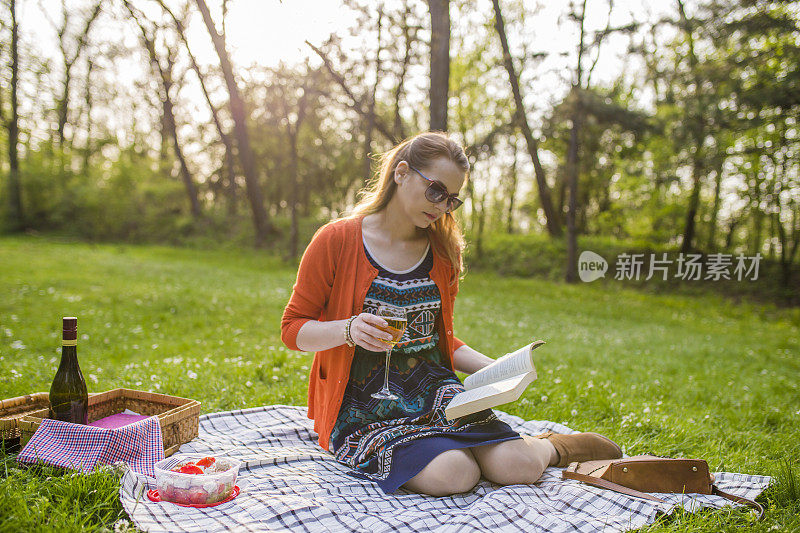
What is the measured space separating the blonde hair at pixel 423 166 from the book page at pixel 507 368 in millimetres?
759

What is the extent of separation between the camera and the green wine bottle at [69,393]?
288cm

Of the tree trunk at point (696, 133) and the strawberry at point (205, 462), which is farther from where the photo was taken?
the tree trunk at point (696, 133)

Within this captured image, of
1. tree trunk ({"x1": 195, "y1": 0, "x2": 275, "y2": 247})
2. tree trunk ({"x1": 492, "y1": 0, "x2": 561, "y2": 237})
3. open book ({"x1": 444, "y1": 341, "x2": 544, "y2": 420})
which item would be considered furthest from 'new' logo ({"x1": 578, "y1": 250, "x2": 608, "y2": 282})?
tree trunk ({"x1": 492, "y1": 0, "x2": 561, "y2": 237})

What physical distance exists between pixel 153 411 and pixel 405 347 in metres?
1.64

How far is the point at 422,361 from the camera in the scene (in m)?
3.17

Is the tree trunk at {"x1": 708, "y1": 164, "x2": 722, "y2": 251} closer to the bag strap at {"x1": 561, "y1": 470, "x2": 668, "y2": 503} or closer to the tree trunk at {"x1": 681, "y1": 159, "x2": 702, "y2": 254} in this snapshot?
the tree trunk at {"x1": 681, "y1": 159, "x2": 702, "y2": 254}

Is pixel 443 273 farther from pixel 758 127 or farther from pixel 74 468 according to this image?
pixel 758 127

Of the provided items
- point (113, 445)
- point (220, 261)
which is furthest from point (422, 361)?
point (220, 261)

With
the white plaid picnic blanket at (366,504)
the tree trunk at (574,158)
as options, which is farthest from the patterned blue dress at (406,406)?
the tree trunk at (574,158)

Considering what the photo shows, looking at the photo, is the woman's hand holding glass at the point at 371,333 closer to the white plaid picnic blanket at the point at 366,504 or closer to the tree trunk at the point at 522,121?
the white plaid picnic blanket at the point at 366,504

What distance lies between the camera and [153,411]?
3.43 metres

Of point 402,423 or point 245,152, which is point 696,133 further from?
point 245,152

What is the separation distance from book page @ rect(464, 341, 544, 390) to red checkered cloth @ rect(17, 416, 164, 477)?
167 cm

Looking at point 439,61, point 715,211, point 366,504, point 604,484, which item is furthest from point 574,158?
point 366,504
